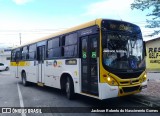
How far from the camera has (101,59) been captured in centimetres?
834

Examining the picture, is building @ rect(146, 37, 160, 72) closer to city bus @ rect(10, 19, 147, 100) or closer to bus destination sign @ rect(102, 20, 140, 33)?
city bus @ rect(10, 19, 147, 100)

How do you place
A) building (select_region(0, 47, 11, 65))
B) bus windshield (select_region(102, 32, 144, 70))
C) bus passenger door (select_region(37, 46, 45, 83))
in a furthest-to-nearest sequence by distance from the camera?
building (select_region(0, 47, 11, 65)) < bus passenger door (select_region(37, 46, 45, 83)) < bus windshield (select_region(102, 32, 144, 70))

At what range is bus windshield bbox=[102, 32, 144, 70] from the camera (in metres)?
8.51

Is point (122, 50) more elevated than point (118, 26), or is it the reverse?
point (118, 26)

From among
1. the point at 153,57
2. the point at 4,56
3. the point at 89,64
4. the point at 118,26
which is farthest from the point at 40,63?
the point at 4,56

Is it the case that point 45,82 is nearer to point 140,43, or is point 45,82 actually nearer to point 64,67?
point 64,67

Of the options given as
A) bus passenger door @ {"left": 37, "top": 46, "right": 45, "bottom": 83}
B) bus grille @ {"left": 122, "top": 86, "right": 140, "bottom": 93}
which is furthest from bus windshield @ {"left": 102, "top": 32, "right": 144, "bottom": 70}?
bus passenger door @ {"left": 37, "top": 46, "right": 45, "bottom": 83}

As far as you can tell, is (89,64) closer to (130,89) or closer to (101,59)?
(101,59)

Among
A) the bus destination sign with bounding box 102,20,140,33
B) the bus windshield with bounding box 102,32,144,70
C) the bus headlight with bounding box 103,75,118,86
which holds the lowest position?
the bus headlight with bounding box 103,75,118,86

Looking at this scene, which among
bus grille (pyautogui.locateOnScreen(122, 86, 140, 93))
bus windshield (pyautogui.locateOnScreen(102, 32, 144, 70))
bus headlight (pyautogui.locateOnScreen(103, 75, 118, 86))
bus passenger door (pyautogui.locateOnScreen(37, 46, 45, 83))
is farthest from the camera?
bus passenger door (pyautogui.locateOnScreen(37, 46, 45, 83))

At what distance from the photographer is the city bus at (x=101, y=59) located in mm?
8383

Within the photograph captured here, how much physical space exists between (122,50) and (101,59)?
3.36 ft

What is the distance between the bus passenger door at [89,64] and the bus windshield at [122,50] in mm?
428

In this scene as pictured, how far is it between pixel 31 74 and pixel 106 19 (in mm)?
8307
